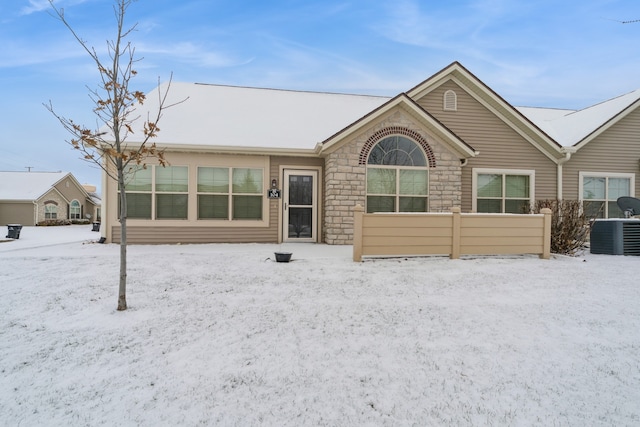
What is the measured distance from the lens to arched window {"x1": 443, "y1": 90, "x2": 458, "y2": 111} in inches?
467

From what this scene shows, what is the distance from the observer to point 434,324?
13.0 feet

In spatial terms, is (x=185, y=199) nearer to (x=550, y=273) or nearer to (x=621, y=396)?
(x=550, y=273)

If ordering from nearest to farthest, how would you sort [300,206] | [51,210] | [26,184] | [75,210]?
1. [300,206]
2. [26,184]
3. [51,210]
4. [75,210]

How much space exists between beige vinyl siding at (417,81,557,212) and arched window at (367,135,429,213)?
88.4 inches

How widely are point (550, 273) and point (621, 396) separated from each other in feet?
14.7

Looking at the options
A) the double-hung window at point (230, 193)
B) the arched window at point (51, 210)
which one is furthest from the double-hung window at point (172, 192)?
the arched window at point (51, 210)

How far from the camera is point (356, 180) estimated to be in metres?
10.2

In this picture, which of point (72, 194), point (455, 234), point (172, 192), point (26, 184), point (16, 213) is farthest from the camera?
point (72, 194)

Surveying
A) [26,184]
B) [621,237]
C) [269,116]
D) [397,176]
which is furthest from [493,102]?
[26,184]

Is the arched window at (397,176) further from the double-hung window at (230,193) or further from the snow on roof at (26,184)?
the snow on roof at (26,184)

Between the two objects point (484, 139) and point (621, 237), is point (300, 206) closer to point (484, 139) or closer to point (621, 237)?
point (484, 139)

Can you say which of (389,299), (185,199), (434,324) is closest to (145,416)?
(434,324)

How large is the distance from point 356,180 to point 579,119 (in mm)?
10838

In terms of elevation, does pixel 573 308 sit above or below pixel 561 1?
below
